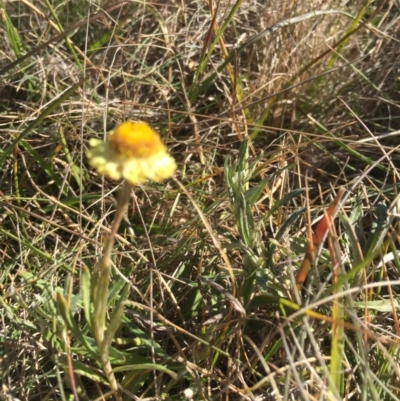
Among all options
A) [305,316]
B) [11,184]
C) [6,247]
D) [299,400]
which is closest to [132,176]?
[305,316]

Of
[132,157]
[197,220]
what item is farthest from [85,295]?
[197,220]

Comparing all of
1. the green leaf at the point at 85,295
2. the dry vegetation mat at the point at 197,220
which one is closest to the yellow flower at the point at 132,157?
the dry vegetation mat at the point at 197,220

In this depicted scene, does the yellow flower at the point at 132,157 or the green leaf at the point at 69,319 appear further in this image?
the green leaf at the point at 69,319

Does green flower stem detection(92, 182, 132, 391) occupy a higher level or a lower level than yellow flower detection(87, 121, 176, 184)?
lower

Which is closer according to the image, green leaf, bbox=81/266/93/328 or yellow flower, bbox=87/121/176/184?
yellow flower, bbox=87/121/176/184

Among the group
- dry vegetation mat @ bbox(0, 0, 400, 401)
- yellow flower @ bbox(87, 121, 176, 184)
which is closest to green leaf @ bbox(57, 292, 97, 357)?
dry vegetation mat @ bbox(0, 0, 400, 401)

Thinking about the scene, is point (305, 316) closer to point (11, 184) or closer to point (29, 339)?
point (29, 339)

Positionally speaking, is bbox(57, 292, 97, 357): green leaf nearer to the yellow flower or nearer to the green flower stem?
the green flower stem

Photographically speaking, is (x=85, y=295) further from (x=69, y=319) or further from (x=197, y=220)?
(x=197, y=220)

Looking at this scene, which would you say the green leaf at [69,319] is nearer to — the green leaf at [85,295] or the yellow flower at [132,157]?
the green leaf at [85,295]
